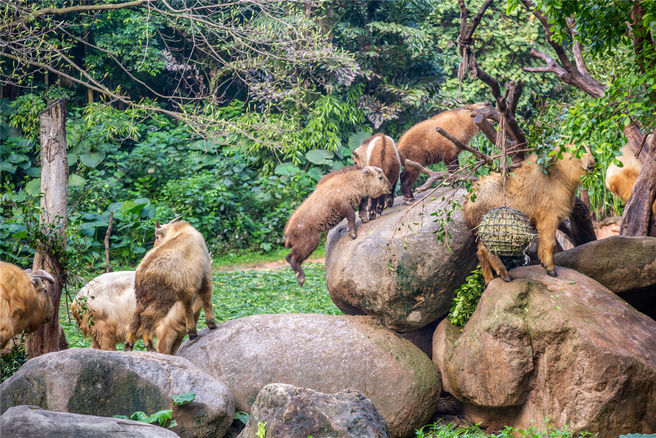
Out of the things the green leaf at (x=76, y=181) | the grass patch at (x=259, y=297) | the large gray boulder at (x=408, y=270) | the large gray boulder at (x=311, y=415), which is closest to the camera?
the large gray boulder at (x=311, y=415)

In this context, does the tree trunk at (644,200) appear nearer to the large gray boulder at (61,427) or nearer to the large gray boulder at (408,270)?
the large gray boulder at (408,270)

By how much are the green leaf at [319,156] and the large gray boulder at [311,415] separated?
12189mm

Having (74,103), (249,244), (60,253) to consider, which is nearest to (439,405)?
(60,253)

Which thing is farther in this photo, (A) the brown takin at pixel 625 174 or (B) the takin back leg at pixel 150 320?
(A) the brown takin at pixel 625 174

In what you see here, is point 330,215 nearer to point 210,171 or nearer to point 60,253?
point 60,253

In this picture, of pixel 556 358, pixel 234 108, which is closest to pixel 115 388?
pixel 556 358

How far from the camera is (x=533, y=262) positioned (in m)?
7.37

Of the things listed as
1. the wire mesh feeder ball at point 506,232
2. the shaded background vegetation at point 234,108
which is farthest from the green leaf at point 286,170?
the wire mesh feeder ball at point 506,232

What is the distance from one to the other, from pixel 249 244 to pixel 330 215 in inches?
293

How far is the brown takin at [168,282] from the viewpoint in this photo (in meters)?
5.95

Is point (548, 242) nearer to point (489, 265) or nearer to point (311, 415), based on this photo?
point (489, 265)

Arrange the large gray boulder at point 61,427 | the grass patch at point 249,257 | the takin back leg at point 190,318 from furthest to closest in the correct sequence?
1. the grass patch at point 249,257
2. the takin back leg at point 190,318
3. the large gray boulder at point 61,427

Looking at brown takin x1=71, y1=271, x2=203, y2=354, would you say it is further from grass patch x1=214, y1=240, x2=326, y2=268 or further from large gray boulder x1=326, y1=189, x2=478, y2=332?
grass patch x1=214, y1=240, x2=326, y2=268

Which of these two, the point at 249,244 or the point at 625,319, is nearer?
the point at 625,319
